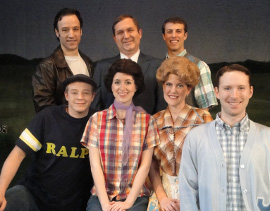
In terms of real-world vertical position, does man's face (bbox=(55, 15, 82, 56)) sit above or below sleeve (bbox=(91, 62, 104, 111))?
above

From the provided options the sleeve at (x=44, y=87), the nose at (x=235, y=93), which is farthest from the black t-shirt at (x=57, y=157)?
the nose at (x=235, y=93)

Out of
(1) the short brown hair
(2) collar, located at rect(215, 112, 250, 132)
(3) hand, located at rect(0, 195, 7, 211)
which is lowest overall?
(3) hand, located at rect(0, 195, 7, 211)

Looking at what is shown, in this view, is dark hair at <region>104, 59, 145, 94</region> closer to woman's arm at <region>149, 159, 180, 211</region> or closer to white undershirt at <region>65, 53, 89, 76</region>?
woman's arm at <region>149, 159, 180, 211</region>

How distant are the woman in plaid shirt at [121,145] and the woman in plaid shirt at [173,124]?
0.09 m

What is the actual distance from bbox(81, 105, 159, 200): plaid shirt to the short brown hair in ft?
1.48

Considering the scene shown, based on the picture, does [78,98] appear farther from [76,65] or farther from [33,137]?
[76,65]

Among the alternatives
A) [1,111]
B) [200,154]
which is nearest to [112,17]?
[1,111]

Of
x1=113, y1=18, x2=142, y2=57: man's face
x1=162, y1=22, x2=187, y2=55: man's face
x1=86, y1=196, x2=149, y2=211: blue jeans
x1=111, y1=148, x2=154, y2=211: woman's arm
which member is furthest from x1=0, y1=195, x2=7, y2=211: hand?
x1=162, y1=22, x2=187, y2=55: man's face

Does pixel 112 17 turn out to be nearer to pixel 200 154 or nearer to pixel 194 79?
pixel 194 79

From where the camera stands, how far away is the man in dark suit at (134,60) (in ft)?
11.1

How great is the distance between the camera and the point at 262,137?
2.47 m

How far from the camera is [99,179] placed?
2.75m

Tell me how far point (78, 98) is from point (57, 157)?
0.49 m

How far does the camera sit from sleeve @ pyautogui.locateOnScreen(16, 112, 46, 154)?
2.98 meters
